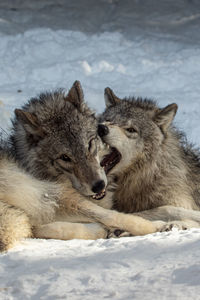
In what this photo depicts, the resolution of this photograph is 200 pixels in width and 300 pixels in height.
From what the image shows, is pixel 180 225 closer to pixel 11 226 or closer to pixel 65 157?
pixel 65 157

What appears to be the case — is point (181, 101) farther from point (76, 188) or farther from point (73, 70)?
point (76, 188)

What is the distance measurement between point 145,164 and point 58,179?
37.2 inches

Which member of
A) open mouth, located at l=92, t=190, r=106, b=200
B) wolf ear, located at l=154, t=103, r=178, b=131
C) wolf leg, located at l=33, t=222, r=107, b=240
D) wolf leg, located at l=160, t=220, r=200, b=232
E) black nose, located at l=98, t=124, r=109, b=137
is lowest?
wolf leg, located at l=33, t=222, r=107, b=240

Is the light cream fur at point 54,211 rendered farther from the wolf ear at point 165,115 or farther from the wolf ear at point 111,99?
the wolf ear at point 111,99

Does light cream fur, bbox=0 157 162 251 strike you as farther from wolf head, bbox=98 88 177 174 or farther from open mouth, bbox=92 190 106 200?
wolf head, bbox=98 88 177 174

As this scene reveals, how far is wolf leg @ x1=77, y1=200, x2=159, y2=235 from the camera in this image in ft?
11.4

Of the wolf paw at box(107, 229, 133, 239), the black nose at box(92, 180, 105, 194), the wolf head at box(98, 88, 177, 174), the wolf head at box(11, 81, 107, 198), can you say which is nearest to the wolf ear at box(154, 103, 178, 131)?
the wolf head at box(98, 88, 177, 174)

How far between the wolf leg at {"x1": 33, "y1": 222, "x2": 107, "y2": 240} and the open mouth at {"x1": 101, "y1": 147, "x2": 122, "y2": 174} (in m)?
0.87

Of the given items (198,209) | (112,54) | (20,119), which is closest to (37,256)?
(20,119)

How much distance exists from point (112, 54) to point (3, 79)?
234cm

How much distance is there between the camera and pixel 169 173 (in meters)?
4.37

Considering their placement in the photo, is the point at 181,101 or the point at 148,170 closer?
the point at 148,170

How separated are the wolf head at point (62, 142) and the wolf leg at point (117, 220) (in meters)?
0.12

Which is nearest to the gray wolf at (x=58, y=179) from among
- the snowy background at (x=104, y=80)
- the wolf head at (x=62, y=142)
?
the wolf head at (x=62, y=142)
